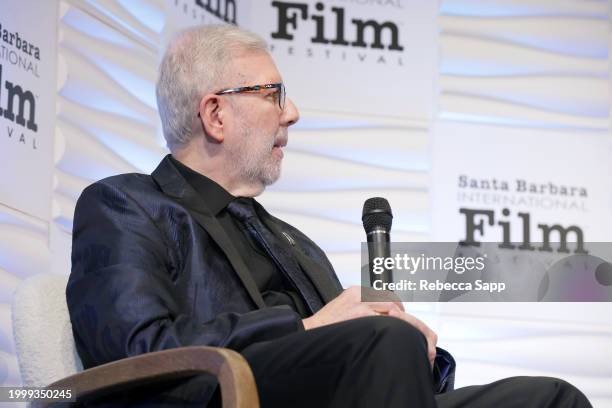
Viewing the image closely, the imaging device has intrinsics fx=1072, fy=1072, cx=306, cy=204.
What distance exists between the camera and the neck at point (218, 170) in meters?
2.65

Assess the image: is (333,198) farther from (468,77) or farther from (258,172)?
(258,172)

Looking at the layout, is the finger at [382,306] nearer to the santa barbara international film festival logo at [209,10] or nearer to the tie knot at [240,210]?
the tie knot at [240,210]


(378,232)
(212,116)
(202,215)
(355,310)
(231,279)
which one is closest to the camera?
(355,310)

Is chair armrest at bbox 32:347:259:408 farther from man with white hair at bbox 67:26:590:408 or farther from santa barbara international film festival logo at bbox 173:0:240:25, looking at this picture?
santa barbara international film festival logo at bbox 173:0:240:25

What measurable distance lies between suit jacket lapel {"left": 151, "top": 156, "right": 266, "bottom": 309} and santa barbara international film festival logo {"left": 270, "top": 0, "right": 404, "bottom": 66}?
5.99ft

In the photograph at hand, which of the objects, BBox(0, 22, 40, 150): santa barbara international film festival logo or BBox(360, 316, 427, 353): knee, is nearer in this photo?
BBox(360, 316, 427, 353): knee

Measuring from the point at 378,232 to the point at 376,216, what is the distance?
0.04 m

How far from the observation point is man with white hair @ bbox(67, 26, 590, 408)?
1776 millimetres

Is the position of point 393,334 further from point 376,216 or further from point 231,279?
point 231,279

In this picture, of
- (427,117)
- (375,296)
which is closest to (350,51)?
(427,117)


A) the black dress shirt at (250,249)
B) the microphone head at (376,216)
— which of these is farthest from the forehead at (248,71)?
the microphone head at (376,216)

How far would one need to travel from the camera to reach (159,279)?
215 cm

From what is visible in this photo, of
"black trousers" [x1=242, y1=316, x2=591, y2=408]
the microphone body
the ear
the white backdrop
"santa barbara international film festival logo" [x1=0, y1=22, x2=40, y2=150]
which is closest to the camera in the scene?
"black trousers" [x1=242, y1=316, x2=591, y2=408]

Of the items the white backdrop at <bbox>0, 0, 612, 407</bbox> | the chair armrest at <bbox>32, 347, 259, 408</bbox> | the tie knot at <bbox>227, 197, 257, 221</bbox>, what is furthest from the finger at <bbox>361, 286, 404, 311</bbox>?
the white backdrop at <bbox>0, 0, 612, 407</bbox>
